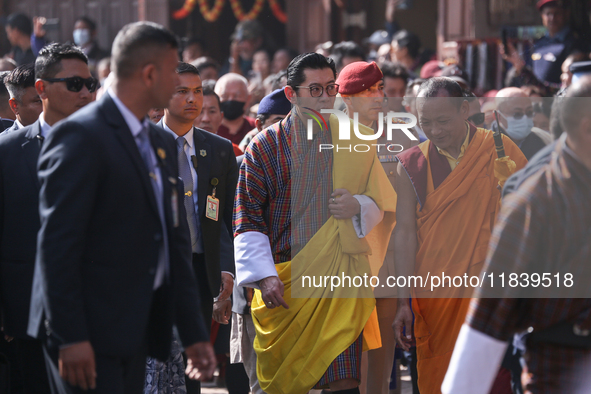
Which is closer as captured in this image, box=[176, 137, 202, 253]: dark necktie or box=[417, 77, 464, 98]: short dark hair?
box=[417, 77, 464, 98]: short dark hair

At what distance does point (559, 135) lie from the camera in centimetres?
252

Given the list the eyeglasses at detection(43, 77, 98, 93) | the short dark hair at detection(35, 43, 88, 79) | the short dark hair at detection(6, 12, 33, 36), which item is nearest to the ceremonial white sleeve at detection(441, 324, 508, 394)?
the eyeglasses at detection(43, 77, 98, 93)

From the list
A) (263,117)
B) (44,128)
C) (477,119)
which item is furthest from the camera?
(477,119)

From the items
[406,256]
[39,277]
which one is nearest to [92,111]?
[39,277]

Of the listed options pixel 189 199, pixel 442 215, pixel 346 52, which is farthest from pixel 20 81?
pixel 346 52

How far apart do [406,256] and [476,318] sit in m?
1.69

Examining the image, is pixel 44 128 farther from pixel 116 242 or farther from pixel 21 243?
pixel 116 242

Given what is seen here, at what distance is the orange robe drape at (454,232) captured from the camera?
3.89 meters

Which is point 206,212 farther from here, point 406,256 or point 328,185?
point 406,256

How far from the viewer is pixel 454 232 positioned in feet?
12.8

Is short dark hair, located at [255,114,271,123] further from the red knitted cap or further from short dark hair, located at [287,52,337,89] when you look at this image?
short dark hair, located at [287,52,337,89]

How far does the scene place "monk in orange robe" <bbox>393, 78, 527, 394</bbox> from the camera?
3898mm

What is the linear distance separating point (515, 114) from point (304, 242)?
7.63 ft

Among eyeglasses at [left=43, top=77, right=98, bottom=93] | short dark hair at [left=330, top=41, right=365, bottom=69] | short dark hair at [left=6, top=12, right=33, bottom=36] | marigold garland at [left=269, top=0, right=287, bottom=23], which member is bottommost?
eyeglasses at [left=43, top=77, right=98, bottom=93]
